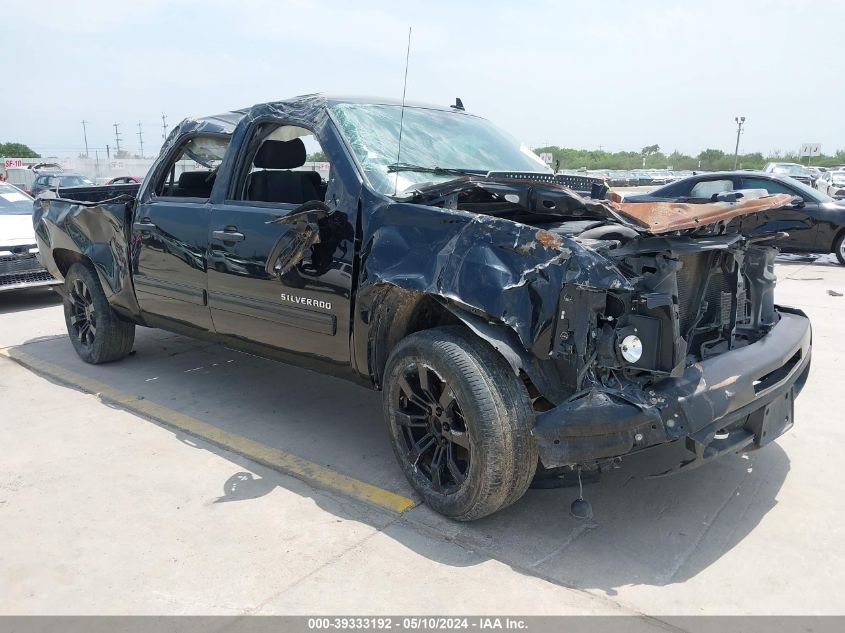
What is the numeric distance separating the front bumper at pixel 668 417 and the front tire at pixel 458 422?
0.16m

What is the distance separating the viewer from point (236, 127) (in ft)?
14.4

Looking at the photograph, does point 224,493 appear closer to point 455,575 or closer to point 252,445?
point 252,445

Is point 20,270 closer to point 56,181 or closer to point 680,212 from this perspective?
point 680,212

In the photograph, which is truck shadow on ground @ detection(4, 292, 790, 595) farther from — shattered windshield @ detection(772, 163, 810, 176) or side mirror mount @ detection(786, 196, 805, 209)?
shattered windshield @ detection(772, 163, 810, 176)

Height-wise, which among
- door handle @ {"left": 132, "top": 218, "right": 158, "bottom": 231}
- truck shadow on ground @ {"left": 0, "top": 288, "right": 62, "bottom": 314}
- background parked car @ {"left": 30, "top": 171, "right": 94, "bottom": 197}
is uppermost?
door handle @ {"left": 132, "top": 218, "right": 158, "bottom": 231}

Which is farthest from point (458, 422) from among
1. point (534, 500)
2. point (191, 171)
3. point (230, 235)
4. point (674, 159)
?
point (674, 159)

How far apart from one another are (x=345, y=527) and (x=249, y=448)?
1.14m

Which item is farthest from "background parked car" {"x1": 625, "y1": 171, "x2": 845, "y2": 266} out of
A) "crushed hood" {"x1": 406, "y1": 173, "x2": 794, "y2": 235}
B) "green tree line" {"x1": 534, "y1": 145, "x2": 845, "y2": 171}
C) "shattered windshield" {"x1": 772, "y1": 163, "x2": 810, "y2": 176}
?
"green tree line" {"x1": 534, "y1": 145, "x2": 845, "y2": 171}

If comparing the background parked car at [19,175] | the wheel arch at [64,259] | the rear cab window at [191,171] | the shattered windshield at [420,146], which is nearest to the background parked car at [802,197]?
the shattered windshield at [420,146]

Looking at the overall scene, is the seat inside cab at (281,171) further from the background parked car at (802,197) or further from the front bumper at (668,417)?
the background parked car at (802,197)

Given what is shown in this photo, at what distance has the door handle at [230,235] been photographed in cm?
412

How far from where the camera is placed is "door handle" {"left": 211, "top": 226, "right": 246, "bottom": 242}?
4125 mm

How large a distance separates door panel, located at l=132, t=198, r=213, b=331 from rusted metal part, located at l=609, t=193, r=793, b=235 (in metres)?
2.66

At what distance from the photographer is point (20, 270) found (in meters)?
8.42
